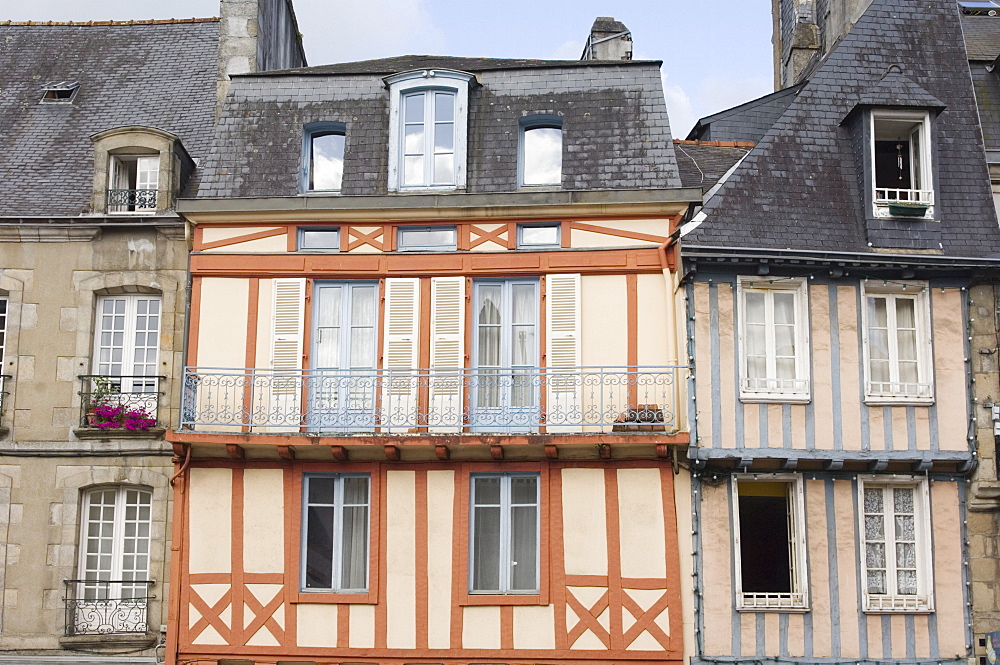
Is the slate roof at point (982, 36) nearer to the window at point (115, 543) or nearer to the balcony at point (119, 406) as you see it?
the balcony at point (119, 406)

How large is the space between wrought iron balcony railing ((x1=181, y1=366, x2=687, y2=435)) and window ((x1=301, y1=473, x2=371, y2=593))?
66cm

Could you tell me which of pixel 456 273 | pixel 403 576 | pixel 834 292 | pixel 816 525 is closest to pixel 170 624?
pixel 403 576

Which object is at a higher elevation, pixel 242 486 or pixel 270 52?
pixel 270 52

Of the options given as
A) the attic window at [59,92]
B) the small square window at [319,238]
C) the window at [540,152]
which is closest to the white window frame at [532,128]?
the window at [540,152]

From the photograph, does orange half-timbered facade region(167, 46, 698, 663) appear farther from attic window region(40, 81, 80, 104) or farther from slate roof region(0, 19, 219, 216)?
attic window region(40, 81, 80, 104)

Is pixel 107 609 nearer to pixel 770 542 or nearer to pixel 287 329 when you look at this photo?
pixel 287 329

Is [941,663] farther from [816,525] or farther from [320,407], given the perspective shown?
[320,407]

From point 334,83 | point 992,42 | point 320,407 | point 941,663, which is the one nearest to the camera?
point 941,663

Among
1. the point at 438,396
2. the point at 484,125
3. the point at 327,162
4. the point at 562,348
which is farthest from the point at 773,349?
the point at 327,162

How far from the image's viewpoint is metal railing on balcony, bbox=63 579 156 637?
1253cm

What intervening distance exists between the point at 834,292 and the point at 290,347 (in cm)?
603

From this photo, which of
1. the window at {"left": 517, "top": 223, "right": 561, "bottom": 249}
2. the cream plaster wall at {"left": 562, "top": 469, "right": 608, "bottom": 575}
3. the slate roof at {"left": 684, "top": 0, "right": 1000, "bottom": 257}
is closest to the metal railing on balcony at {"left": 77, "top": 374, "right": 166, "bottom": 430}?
the window at {"left": 517, "top": 223, "right": 561, "bottom": 249}

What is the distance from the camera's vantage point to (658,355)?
12.6 meters

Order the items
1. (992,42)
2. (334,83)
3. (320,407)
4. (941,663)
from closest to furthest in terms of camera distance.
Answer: (941,663), (320,407), (334,83), (992,42)
